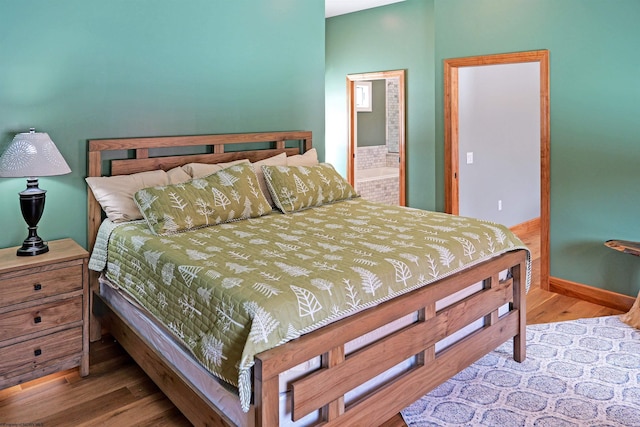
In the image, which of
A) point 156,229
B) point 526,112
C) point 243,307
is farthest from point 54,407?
point 526,112

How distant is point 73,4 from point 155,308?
2000mm

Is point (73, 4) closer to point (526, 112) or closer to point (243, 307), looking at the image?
point (243, 307)

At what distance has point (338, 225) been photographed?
3010mm

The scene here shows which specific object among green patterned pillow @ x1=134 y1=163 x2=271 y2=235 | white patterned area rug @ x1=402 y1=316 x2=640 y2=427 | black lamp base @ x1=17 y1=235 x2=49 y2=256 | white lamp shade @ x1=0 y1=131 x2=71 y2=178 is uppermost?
white lamp shade @ x1=0 y1=131 x2=71 y2=178

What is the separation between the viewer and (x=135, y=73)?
330 centimetres

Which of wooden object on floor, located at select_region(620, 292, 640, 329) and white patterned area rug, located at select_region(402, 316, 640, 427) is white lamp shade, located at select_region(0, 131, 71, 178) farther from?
wooden object on floor, located at select_region(620, 292, 640, 329)

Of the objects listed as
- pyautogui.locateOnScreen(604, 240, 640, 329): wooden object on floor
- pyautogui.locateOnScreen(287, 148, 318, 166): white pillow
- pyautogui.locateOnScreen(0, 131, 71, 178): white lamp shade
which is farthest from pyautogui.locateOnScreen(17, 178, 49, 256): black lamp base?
pyautogui.locateOnScreen(604, 240, 640, 329): wooden object on floor

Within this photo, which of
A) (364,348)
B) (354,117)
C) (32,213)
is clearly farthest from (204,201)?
(354,117)

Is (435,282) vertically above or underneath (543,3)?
underneath

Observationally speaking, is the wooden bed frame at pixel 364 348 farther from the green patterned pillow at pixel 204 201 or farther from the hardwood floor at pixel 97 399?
the green patterned pillow at pixel 204 201

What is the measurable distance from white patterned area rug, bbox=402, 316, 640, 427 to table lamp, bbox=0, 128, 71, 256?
2.18 metres

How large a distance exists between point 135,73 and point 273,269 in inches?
77.4

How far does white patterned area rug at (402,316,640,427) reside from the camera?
7.68 feet

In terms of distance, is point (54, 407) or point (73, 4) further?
point (73, 4)
